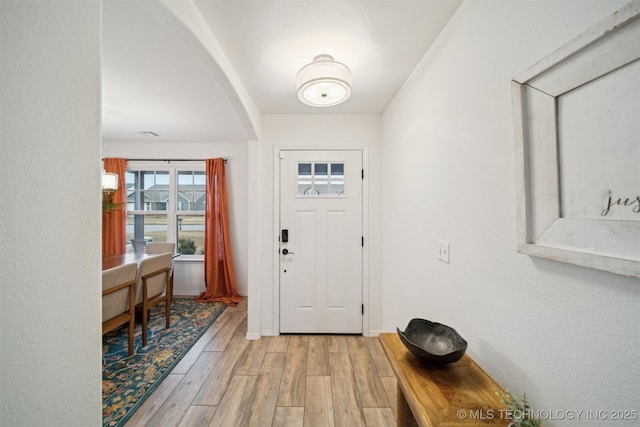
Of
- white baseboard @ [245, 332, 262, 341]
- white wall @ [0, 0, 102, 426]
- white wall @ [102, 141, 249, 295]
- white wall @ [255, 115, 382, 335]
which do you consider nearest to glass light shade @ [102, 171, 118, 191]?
white wall @ [102, 141, 249, 295]

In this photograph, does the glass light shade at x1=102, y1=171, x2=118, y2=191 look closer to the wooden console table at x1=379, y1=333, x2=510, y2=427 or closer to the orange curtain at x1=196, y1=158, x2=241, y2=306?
the orange curtain at x1=196, y1=158, x2=241, y2=306

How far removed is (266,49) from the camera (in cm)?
161

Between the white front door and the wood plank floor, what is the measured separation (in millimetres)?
269

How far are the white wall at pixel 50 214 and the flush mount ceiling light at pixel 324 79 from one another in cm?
109

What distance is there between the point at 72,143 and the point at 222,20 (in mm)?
1187

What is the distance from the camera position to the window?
4098 millimetres

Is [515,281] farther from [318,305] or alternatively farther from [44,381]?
[318,305]

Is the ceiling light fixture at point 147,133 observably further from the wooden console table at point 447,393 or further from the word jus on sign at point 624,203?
the word jus on sign at point 624,203

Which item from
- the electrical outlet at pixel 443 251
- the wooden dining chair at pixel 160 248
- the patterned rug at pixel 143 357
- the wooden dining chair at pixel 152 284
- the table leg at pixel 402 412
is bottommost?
the patterned rug at pixel 143 357

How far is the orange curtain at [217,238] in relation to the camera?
12.7 ft

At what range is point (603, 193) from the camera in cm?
62

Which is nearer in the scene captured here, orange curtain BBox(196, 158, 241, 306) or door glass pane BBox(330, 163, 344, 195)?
door glass pane BBox(330, 163, 344, 195)

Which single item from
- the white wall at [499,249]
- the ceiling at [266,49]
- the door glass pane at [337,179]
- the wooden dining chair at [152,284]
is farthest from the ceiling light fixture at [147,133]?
the white wall at [499,249]

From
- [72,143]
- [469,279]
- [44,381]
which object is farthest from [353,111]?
[44,381]
